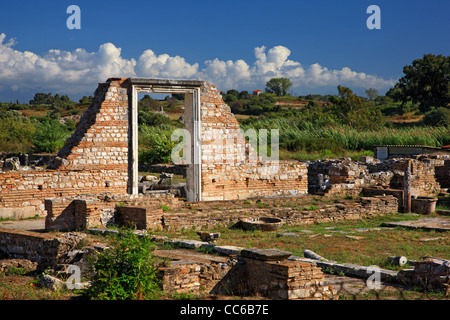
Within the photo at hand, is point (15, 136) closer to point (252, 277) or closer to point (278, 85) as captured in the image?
point (252, 277)

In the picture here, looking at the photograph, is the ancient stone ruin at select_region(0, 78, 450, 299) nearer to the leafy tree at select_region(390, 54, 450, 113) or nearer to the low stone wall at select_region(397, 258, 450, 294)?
the low stone wall at select_region(397, 258, 450, 294)

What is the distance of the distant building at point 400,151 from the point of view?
1061 inches

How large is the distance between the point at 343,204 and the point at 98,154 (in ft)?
24.6

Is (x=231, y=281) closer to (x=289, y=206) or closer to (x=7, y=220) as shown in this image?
(x=289, y=206)

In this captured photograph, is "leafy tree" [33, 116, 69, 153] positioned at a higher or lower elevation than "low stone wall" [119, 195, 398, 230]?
higher

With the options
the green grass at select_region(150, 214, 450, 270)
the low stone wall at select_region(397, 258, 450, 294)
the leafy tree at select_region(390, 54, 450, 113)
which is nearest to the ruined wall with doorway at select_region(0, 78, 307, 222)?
the green grass at select_region(150, 214, 450, 270)

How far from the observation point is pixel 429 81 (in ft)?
167

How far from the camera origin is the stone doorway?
16094 millimetres

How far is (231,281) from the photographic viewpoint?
772cm

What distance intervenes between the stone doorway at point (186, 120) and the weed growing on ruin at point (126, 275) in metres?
9.38

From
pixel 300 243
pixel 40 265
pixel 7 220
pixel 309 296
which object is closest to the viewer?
pixel 309 296

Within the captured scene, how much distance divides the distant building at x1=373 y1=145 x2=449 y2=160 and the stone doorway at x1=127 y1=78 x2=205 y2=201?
44.9ft
